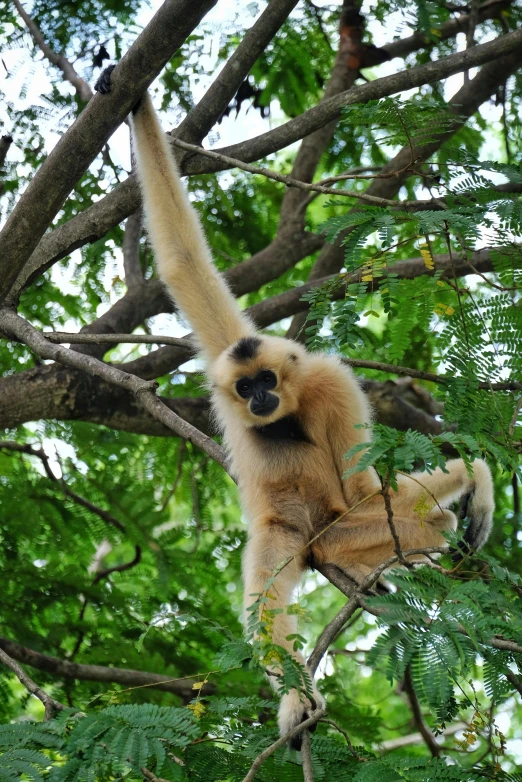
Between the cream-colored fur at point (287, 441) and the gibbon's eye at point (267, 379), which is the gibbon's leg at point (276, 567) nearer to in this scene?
the cream-colored fur at point (287, 441)

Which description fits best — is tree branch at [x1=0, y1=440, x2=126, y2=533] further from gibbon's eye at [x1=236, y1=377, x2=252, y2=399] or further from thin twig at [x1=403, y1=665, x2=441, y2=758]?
thin twig at [x1=403, y1=665, x2=441, y2=758]

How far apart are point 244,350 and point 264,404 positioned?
0.34 metres

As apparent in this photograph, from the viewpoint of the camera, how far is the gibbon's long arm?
4.93 meters

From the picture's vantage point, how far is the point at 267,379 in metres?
4.98

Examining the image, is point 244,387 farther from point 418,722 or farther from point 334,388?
point 418,722

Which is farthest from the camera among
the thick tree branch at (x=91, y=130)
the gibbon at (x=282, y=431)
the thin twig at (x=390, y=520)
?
the gibbon at (x=282, y=431)

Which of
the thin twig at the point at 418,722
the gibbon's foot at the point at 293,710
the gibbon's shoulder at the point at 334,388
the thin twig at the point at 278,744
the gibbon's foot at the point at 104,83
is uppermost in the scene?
the gibbon's foot at the point at 104,83

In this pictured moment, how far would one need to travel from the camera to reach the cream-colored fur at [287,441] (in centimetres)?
454

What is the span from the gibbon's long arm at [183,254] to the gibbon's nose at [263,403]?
42 cm

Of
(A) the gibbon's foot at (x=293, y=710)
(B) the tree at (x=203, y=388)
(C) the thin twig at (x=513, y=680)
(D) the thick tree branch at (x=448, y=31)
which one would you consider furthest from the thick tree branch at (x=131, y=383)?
(D) the thick tree branch at (x=448, y=31)

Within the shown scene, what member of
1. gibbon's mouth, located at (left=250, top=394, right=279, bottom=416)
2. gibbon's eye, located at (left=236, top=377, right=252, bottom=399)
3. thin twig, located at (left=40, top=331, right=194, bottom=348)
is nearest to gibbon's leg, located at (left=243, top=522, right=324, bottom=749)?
gibbon's mouth, located at (left=250, top=394, right=279, bottom=416)

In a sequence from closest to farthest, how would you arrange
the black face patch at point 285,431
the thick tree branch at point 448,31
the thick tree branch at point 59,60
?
1. the black face patch at point 285,431
2. the thick tree branch at point 59,60
3. the thick tree branch at point 448,31

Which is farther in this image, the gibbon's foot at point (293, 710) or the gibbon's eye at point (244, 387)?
the gibbon's eye at point (244, 387)

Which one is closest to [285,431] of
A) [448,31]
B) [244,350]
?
[244,350]
